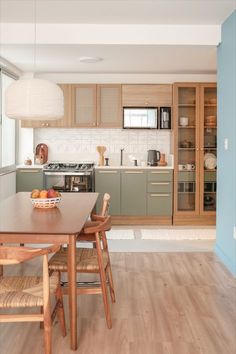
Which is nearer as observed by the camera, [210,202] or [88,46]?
[88,46]

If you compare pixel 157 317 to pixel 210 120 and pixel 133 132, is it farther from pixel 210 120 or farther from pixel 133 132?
pixel 133 132

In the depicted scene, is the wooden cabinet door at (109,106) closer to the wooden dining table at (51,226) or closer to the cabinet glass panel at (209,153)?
the cabinet glass panel at (209,153)

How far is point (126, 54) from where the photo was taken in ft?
18.9

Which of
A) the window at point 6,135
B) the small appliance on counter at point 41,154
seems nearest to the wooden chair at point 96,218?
the window at point 6,135

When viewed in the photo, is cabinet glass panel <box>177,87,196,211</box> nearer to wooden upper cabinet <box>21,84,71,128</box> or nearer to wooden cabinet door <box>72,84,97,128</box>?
wooden cabinet door <box>72,84,97,128</box>

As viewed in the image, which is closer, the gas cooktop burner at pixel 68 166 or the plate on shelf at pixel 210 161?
the gas cooktop burner at pixel 68 166

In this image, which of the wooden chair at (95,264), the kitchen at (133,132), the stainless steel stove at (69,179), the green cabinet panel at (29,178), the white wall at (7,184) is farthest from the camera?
the green cabinet panel at (29,178)

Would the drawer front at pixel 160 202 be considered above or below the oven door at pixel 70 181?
below

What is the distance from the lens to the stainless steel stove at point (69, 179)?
271 inches

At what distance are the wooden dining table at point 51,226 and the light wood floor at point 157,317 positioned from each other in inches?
11.8

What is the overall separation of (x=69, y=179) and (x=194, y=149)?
2.07 metres

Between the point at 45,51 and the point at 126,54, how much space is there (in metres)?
1.05

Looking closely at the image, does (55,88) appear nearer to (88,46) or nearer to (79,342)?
(88,46)

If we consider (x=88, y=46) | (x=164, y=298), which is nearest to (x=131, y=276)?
(x=164, y=298)
